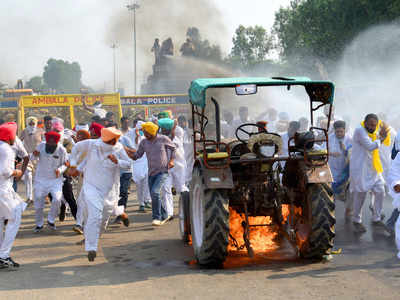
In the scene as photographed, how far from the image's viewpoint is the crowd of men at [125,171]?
7805 millimetres

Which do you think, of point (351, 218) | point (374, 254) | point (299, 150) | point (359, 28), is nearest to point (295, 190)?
point (299, 150)

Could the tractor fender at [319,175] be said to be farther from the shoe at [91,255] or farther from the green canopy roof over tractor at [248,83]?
the shoe at [91,255]

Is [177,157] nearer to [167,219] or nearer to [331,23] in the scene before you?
[167,219]

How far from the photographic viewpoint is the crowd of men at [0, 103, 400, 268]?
7.80 metres

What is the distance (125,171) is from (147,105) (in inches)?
475

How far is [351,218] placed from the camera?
35.7 ft

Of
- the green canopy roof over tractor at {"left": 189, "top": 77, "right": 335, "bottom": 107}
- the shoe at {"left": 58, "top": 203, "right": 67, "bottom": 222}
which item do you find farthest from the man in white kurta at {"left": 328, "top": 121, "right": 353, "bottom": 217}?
the shoe at {"left": 58, "top": 203, "right": 67, "bottom": 222}

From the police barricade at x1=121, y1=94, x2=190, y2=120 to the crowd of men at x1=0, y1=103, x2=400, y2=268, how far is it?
9.06 meters

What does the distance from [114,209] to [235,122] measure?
252cm

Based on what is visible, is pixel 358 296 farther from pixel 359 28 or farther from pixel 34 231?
pixel 359 28

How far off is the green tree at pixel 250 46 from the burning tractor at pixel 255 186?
80098 mm

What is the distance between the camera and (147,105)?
77.7ft

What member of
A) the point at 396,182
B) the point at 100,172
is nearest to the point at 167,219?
the point at 100,172

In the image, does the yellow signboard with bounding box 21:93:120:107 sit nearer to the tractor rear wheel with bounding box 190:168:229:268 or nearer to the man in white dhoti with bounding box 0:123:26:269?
the man in white dhoti with bounding box 0:123:26:269
